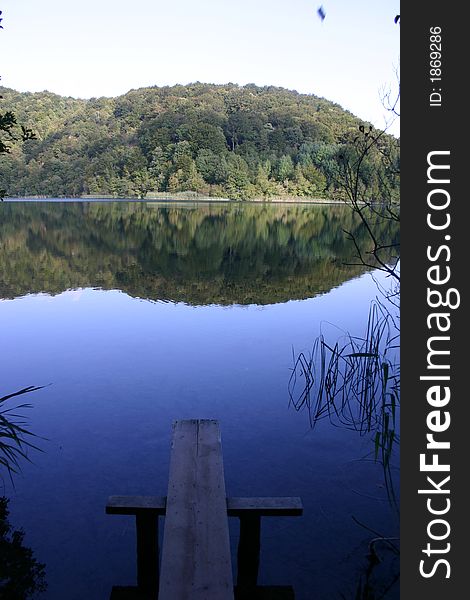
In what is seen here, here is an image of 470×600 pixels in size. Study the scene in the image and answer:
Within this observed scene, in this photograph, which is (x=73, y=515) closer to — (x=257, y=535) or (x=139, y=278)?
(x=257, y=535)

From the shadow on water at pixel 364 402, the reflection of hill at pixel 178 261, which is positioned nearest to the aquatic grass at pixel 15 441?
the shadow on water at pixel 364 402

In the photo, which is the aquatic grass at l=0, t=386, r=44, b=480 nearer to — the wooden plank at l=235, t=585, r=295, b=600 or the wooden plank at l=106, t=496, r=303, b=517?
the wooden plank at l=106, t=496, r=303, b=517

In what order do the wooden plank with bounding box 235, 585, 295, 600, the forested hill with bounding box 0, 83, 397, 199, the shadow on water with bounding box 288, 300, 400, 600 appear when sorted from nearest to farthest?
the wooden plank with bounding box 235, 585, 295, 600
the shadow on water with bounding box 288, 300, 400, 600
the forested hill with bounding box 0, 83, 397, 199

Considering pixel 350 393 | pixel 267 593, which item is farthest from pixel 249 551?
pixel 350 393

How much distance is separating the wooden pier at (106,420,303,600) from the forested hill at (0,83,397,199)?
60.4 metres

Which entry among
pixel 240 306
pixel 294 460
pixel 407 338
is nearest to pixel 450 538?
pixel 407 338

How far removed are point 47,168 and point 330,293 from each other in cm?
7365

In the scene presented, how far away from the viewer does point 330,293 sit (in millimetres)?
11461

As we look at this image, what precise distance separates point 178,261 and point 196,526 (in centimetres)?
1375

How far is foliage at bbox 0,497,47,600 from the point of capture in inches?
108

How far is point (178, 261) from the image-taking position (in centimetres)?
1595

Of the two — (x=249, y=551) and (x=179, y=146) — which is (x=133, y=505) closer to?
(x=249, y=551)

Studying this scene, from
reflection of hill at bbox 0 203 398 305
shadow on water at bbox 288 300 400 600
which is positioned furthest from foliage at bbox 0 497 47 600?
reflection of hill at bbox 0 203 398 305

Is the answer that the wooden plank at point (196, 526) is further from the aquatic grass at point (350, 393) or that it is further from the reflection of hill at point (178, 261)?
the reflection of hill at point (178, 261)
